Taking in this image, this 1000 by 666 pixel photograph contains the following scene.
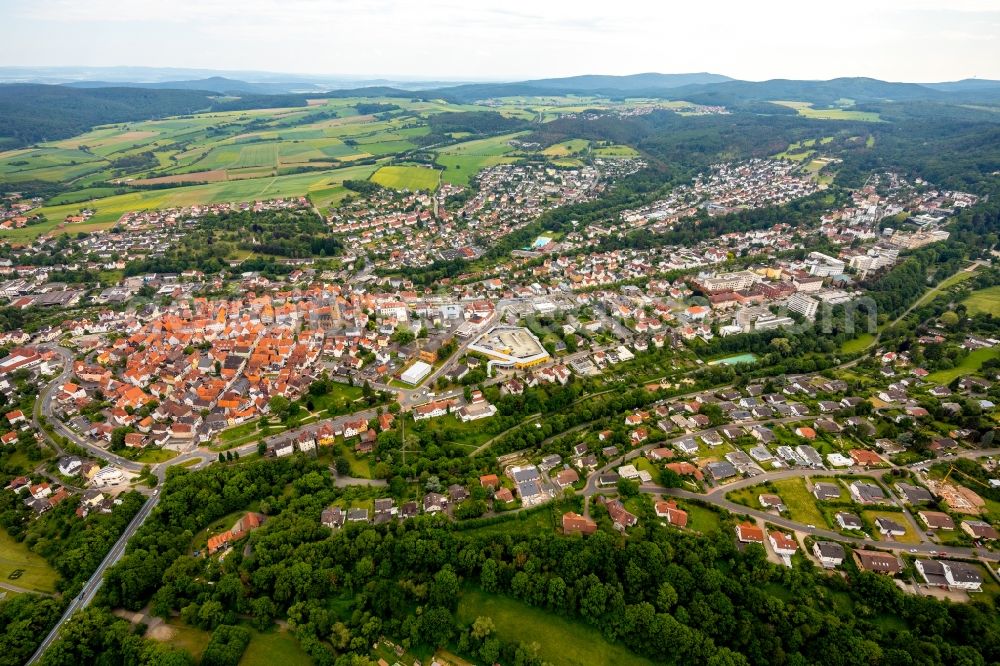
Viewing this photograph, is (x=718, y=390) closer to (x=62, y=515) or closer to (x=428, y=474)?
(x=428, y=474)

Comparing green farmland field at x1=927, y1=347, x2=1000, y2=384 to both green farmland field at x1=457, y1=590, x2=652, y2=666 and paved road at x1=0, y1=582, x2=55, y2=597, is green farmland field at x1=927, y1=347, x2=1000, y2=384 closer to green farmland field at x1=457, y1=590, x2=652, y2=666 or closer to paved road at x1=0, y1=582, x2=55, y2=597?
green farmland field at x1=457, y1=590, x2=652, y2=666

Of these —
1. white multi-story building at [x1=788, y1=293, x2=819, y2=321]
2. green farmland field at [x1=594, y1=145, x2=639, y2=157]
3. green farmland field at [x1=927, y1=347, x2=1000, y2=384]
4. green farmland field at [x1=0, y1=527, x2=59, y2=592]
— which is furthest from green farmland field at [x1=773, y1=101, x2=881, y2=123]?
green farmland field at [x1=0, y1=527, x2=59, y2=592]

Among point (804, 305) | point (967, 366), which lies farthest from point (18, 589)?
point (967, 366)

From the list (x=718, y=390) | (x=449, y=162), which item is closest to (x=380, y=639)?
(x=718, y=390)

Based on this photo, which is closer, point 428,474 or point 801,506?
point 801,506

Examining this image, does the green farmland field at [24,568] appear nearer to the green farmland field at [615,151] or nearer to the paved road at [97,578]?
the paved road at [97,578]
